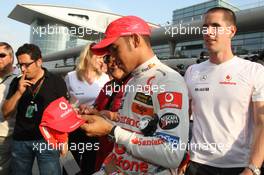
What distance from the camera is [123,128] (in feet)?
6.67

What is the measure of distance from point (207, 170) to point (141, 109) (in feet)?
3.28

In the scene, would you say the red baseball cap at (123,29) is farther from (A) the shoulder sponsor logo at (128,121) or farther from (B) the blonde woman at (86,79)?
(B) the blonde woman at (86,79)

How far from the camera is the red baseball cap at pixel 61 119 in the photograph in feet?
6.43

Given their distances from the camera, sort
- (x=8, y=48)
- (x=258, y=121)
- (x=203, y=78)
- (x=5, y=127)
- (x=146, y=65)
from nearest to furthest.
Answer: (x=146, y=65)
(x=258, y=121)
(x=203, y=78)
(x=5, y=127)
(x=8, y=48)

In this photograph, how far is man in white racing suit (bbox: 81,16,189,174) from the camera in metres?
1.75

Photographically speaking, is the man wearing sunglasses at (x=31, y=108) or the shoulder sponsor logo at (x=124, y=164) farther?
the man wearing sunglasses at (x=31, y=108)

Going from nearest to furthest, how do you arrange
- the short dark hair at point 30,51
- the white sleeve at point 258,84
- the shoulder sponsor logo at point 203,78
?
1. the white sleeve at point 258,84
2. the shoulder sponsor logo at point 203,78
3. the short dark hair at point 30,51

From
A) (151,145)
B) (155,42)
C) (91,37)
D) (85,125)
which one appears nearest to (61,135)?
(85,125)

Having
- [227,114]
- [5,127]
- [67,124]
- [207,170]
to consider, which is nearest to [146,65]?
[67,124]

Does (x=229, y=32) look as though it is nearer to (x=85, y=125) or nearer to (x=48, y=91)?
(x=85, y=125)

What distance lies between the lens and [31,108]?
3789mm

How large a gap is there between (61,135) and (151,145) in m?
0.51

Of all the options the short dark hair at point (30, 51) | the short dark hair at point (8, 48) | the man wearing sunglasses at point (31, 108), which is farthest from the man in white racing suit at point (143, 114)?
the short dark hair at point (8, 48)

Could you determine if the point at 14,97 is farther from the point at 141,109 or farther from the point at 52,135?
the point at 141,109
